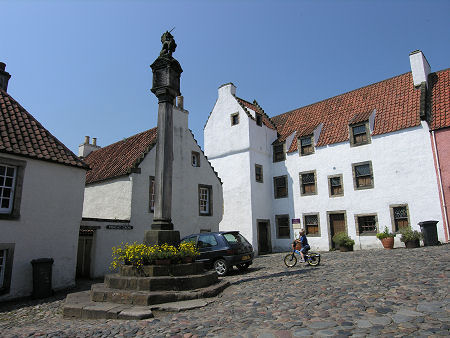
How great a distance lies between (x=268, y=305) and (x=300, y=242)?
6.84 m

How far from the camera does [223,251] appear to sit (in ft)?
40.0

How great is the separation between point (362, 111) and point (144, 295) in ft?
68.2

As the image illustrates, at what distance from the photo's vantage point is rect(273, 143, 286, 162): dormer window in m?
25.8

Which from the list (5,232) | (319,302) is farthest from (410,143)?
(5,232)

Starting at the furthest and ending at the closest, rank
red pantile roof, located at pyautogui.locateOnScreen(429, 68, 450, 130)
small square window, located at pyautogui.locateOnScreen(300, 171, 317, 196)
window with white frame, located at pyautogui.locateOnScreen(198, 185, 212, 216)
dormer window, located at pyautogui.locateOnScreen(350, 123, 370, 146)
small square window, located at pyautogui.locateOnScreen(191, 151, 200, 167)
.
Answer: small square window, located at pyautogui.locateOnScreen(300, 171, 317, 196) < dormer window, located at pyautogui.locateOnScreen(350, 123, 370, 146) < small square window, located at pyautogui.locateOnScreen(191, 151, 200, 167) < window with white frame, located at pyautogui.locateOnScreen(198, 185, 212, 216) < red pantile roof, located at pyautogui.locateOnScreen(429, 68, 450, 130)

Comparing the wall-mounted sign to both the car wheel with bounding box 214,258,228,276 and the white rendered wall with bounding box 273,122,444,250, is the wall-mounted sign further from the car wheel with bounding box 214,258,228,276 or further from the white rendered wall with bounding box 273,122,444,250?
the white rendered wall with bounding box 273,122,444,250

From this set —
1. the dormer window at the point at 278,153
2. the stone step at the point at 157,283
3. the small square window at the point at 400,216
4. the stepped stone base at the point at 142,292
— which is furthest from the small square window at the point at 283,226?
the stone step at the point at 157,283

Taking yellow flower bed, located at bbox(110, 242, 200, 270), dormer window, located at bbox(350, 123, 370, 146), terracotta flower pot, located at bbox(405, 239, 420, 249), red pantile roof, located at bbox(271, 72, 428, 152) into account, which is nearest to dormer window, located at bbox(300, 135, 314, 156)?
red pantile roof, located at bbox(271, 72, 428, 152)

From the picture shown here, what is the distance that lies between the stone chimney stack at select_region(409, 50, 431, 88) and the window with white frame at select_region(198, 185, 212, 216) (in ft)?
50.5

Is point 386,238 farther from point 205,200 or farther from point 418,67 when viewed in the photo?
point 418,67

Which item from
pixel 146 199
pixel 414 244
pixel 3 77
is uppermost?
pixel 3 77

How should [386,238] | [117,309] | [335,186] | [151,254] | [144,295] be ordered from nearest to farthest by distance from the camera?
[117,309]
[144,295]
[151,254]
[386,238]
[335,186]

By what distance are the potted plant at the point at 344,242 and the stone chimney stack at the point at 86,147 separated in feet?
62.8

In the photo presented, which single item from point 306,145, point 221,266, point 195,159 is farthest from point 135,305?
point 306,145
